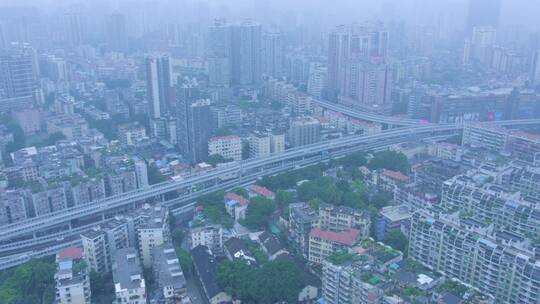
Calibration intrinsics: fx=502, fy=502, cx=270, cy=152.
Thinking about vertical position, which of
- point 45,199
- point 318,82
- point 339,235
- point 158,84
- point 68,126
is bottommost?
point 45,199

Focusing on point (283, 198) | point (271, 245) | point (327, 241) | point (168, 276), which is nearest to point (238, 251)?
point (271, 245)

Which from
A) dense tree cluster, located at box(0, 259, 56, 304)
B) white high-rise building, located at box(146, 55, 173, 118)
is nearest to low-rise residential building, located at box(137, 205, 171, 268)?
dense tree cluster, located at box(0, 259, 56, 304)

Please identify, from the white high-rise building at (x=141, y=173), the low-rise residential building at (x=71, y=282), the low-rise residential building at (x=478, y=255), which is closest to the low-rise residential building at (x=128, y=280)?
the low-rise residential building at (x=71, y=282)

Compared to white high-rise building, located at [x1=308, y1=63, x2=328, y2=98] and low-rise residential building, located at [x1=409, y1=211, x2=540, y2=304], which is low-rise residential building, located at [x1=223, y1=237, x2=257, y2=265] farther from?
white high-rise building, located at [x1=308, y1=63, x2=328, y2=98]

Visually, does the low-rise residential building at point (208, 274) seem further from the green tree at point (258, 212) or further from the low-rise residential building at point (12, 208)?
the low-rise residential building at point (12, 208)

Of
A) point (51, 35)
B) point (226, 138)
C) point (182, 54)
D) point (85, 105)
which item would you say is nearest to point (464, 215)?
point (226, 138)

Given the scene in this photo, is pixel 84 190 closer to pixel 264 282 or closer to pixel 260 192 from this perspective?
pixel 260 192
